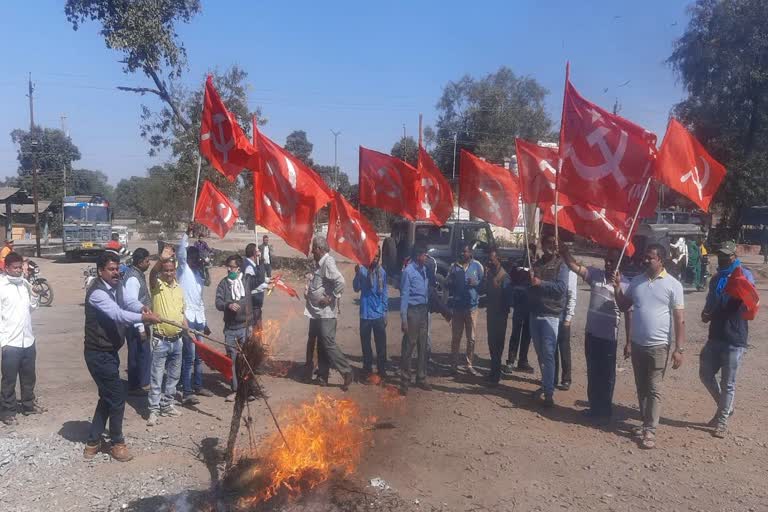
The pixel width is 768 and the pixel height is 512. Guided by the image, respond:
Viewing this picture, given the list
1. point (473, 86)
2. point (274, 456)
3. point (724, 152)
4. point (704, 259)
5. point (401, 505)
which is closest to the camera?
point (401, 505)

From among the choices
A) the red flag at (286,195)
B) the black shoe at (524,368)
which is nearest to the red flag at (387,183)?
the red flag at (286,195)

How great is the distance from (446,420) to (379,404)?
877 mm

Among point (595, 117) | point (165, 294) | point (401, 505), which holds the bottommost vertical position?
point (401, 505)

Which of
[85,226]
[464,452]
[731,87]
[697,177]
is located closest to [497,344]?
[464,452]

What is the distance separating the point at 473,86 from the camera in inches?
1843

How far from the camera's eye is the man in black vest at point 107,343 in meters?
5.40

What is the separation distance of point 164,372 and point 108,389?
1235 mm

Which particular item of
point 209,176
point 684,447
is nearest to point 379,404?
point 684,447

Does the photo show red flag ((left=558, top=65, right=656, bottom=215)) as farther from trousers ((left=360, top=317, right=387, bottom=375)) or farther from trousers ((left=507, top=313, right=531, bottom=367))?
trousers ((left=360, top=317, right=387, bottom=375))

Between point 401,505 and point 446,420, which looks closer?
point 401,505

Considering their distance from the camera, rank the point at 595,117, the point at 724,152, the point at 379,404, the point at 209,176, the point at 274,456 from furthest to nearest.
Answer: the point at 724,152, the point at 209,176, the point at 379,404, the point at 595,117, the point at 274,456

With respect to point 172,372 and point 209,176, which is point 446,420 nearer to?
point 172,372

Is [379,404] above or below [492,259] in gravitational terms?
below

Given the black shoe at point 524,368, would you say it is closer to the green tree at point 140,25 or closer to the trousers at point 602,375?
the trousers at point 602,375
